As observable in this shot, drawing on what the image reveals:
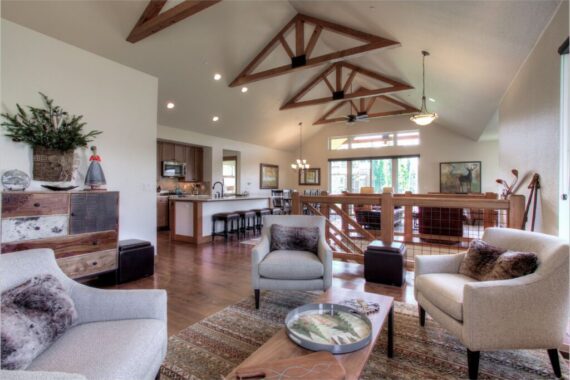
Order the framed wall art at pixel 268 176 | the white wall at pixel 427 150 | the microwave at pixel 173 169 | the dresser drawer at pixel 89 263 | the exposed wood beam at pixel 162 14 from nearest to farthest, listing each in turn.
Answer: the dresser drawer at pixel 89 263 < the exposed wood beam at pixel 162 14 < the microwave at pixel 173 169 < the white wall at pixel 427 150 < the framed wall art at pixel 268 176

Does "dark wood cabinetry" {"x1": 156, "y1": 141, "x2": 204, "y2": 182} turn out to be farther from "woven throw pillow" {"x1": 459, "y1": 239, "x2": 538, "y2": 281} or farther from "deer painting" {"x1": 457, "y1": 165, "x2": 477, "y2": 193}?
"deer painting" {"x1": 457, "y1": 165, "x2": 477, "y2": 193}

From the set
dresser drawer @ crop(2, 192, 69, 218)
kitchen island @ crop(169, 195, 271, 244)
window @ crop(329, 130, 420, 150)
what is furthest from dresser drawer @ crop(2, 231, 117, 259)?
window @ crop(329, 130, 420, 150)

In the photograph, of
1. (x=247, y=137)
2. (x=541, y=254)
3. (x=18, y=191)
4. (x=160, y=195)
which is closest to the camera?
(x=541, y=254)

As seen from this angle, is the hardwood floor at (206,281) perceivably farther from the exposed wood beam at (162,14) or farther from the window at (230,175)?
the window at (230,175)

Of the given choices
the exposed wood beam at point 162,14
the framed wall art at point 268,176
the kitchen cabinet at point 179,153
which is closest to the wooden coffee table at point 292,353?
the exposed wood beam at point 162,14

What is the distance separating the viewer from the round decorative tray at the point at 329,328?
135 centimetres

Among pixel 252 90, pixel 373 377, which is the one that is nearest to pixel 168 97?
pixel 252 90

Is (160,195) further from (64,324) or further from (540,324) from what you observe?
(540,324)

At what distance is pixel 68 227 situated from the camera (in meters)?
3.05

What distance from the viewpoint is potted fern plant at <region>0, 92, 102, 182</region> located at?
120 inches

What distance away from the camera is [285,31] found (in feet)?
17.8

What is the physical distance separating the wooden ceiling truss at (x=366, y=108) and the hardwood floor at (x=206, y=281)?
21.2 ft

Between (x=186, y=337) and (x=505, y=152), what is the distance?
5645mm

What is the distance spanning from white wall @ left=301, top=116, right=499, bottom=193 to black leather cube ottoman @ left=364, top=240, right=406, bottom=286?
7.41 m
